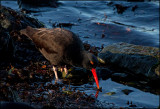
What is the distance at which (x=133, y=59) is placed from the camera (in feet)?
25.2

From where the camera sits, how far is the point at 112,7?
18.0 metres

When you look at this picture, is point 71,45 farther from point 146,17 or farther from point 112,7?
point 112,7

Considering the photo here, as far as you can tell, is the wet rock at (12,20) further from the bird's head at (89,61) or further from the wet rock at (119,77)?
the wet rock at (119,77)

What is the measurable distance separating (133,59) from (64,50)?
235 centimetres

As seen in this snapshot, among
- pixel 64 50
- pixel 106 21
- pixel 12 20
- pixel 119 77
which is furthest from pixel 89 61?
pixel 106 21

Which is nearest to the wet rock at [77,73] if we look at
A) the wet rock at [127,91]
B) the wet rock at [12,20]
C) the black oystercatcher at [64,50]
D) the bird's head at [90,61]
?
the black oystercatcher at [64,50]

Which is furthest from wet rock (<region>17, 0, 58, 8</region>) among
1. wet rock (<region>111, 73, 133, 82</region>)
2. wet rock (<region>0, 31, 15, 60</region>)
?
wet rock (<region>111, 73, 133, 82</region>)

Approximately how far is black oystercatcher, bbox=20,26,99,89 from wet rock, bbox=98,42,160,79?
149 centimetres

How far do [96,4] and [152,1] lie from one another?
4394mm

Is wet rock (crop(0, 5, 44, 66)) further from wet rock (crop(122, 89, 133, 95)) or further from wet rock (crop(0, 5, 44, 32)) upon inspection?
wet rock (crop(122, 89, 133, 95))

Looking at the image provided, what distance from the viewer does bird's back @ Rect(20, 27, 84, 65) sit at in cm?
681

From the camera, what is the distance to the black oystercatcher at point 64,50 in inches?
264

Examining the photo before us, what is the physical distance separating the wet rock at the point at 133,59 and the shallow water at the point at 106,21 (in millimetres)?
880

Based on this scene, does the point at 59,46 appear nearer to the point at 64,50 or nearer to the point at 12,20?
the point at 64,50
